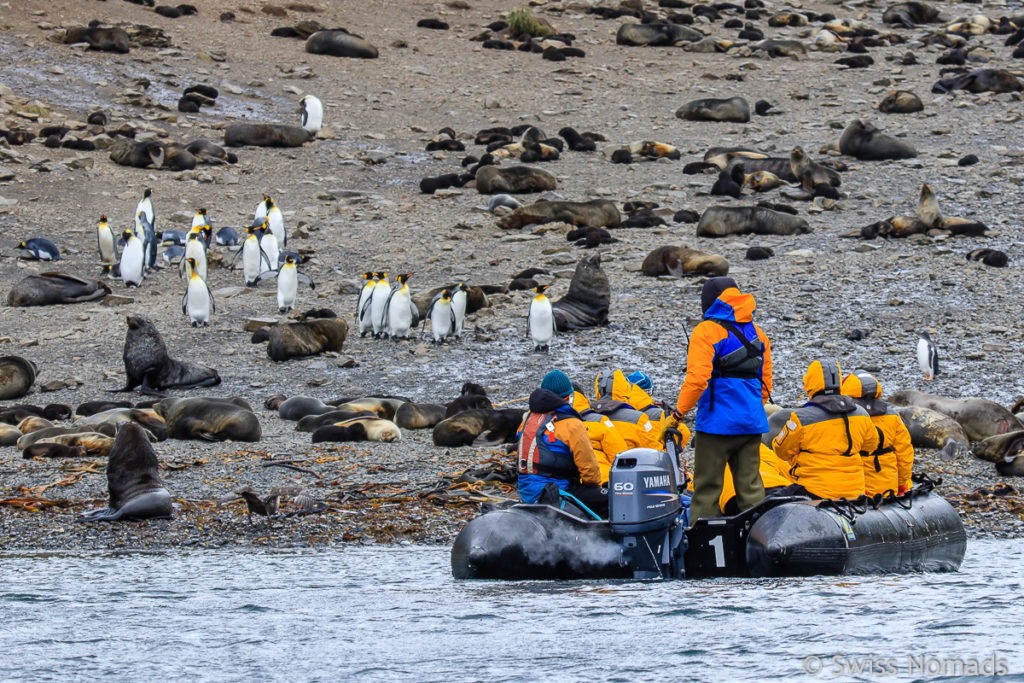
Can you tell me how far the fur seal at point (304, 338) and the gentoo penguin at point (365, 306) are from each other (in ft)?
2.31

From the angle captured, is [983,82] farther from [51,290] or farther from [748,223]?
[51,290]

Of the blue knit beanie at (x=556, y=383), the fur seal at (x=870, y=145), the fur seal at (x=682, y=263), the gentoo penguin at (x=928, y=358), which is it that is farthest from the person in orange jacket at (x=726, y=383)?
the fur seal at (x=870, y=145)

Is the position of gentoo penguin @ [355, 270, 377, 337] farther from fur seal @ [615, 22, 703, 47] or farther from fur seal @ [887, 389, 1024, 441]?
fur seal @ [615, 22, 703, 47]

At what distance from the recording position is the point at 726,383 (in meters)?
5.77

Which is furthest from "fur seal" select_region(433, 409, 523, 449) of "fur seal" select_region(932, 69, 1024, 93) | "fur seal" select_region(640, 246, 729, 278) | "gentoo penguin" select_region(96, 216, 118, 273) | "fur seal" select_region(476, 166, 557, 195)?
"fur seal" select_region(932, 69, 1024, 93)

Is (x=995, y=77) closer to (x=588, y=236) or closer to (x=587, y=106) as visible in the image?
(x=587, y=106)

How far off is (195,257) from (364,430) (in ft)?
23.3

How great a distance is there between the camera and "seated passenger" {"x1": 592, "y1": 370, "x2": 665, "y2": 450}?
671 cm

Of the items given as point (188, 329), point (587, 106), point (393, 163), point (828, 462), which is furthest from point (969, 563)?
point (587, 106)

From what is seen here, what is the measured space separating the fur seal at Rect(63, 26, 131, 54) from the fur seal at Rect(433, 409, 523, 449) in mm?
17696

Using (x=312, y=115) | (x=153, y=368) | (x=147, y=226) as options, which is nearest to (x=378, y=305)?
(x=153, y=368)

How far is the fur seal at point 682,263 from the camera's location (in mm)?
14695

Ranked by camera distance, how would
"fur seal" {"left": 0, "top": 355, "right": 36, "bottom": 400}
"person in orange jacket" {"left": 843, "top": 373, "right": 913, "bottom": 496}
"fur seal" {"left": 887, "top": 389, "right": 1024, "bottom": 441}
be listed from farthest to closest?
"fur seal" {"left": 0, "top": 355, "right": 36, "bottom": 400} → "fur seal" {"left": 887, "top": 389, "right": 1024, "bottom": 441} → "person in orange jacket" {"left": 843, "top": 373, "right": 913, "bottom": 496}

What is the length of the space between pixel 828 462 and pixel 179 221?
13773 mm
